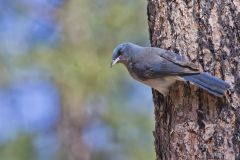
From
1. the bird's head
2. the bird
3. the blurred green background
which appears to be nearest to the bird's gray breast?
the bird

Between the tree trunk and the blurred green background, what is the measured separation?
4680 millimetres

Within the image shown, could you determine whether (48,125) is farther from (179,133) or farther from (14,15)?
(179,133)

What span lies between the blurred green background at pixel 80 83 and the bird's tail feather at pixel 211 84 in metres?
4.94

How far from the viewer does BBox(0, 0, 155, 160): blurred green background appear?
819 cm

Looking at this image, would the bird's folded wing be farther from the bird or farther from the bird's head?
the bird's head

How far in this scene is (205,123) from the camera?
3.05 metres

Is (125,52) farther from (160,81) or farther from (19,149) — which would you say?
(19,149)

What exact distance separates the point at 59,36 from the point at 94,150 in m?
1.85

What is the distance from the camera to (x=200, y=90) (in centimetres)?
314

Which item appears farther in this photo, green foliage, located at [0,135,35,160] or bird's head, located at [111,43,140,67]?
green foliage, located at [0,135,35,160]

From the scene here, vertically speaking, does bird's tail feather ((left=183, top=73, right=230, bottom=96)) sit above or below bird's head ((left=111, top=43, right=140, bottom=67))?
below

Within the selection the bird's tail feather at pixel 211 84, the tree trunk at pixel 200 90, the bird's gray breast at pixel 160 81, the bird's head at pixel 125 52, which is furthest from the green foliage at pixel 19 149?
the bird's tail feather at pixel 211 84

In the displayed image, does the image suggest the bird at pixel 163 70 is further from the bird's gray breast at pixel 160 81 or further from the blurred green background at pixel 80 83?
the blurred green background at pixel 80 83

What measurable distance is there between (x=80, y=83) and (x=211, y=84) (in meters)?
5.10
